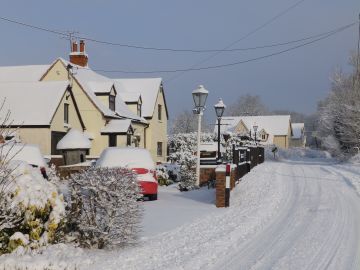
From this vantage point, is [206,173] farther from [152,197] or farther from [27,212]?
[27,212]

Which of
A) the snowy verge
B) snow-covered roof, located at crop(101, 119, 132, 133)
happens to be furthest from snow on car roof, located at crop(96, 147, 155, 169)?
snow-covered roof, located at crop(101, 119, 132, 133)

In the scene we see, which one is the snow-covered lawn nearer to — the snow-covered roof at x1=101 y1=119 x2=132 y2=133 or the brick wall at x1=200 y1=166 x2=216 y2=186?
the brick wall at x1=200 y1=166 x2=216 y2=186

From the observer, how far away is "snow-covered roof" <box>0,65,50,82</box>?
36844 mm

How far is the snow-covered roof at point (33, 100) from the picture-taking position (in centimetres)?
2672

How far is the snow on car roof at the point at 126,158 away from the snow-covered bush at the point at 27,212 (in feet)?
21.8

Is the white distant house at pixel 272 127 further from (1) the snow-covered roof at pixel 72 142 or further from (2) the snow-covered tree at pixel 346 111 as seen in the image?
(1) the snow-covered roof at pixel 72 142

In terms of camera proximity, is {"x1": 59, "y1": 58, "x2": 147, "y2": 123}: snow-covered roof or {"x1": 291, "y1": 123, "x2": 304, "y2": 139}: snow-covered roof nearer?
{"x1": 59, "y1": 58, "x2": 147, "y2": 123}: snow-covered roof

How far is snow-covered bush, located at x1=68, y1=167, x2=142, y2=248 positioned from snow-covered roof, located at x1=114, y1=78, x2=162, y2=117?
32721mm

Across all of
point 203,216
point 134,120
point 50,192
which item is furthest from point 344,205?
point 134,120

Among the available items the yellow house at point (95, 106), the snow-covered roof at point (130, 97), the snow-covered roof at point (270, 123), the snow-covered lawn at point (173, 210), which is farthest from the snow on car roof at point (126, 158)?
the snow-covered roof at point (270, 123)

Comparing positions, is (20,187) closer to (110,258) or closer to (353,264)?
(110,258)

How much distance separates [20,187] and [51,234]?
0.89 m

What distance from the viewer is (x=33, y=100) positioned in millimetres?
28047

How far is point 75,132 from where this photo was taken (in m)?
27.0
